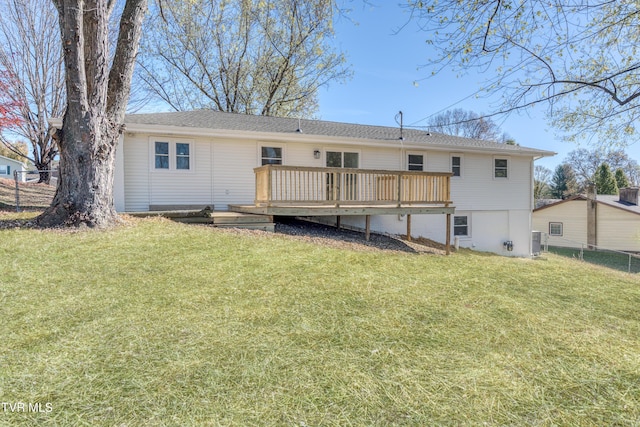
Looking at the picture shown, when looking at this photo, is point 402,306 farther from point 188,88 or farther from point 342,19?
→ point 188,88

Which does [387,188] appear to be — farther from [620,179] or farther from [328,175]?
[620,179]

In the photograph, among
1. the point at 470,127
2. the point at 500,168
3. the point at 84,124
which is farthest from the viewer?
the point at 470,127

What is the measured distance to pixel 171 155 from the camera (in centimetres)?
989

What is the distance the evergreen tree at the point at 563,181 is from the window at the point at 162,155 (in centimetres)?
4910

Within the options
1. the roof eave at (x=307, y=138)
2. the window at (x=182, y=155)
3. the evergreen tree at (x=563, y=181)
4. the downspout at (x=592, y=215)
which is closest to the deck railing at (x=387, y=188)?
the roof eave at (x=307, y=138)

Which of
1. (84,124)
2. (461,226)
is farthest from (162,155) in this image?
(461,226)

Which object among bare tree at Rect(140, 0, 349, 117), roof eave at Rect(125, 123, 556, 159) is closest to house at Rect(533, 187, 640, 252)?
roof eave at Rect(125, 123, 556, 159)

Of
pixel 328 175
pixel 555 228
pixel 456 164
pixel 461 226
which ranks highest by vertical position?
pixel 456 164

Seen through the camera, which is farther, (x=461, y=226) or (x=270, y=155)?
(x=461, y=226)

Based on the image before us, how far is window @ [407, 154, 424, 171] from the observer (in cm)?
1248

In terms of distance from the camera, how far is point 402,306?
156 inches

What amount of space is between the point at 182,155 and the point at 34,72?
532 inches

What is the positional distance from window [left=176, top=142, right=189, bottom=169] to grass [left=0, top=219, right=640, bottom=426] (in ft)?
16.4

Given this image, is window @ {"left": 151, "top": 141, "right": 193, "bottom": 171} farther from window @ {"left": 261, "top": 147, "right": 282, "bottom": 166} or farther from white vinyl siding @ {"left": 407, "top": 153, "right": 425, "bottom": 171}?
white vinyl siding @ {"left": 407, "top": 153, "right": 425, "bottom": 171}
